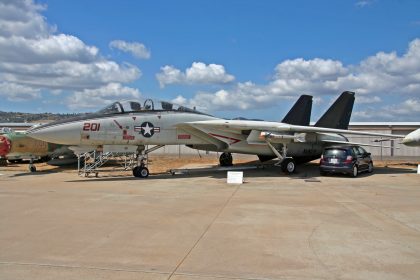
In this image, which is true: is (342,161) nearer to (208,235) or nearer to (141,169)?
(141,169)

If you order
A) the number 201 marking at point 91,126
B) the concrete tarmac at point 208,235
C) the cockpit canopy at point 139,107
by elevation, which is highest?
the cockpit canopy at point 139,107

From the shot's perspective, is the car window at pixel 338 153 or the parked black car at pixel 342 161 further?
the car window at pixel 338 153

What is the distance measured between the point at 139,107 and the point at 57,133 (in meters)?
3.41

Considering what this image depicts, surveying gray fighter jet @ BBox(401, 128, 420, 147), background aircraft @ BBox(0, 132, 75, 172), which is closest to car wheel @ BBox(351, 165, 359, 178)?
gray fighter jet @ BBox(401, 128, 420, 147)

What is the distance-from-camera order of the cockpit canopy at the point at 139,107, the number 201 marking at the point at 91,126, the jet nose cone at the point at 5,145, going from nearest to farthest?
1. the number 201 marking at the point at 91,126
2. the cockpit canopy at the point at 139,107
3. the jet nose cone at the point at 5,145

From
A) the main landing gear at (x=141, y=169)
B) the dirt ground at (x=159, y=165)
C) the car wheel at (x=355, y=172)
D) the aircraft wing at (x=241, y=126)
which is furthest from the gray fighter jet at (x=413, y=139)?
the main landing gear at (x=141, y=169)

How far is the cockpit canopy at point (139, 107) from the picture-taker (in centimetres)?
1622

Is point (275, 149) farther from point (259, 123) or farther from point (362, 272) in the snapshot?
point (362, 272)

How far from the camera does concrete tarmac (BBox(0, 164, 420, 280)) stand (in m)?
4.99

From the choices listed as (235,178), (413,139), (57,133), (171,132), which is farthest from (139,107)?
(413,139)

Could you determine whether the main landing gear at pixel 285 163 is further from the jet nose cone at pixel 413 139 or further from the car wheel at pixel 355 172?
the jet nose cone at pixel 413 139

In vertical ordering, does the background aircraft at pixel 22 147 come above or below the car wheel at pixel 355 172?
above

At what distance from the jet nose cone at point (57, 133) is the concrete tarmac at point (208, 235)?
314 centimetres

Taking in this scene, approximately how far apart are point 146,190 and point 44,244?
6744 mm
